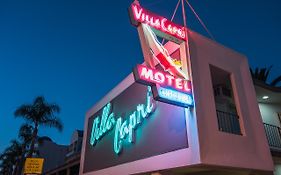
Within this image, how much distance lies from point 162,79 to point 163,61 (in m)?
1.19

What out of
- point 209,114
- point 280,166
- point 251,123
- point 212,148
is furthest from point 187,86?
point 280,166

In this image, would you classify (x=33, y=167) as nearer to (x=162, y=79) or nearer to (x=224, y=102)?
(x=162, y=79)

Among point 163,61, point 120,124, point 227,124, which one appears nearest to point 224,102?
point 227,124

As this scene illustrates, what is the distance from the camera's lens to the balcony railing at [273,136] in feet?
43.7

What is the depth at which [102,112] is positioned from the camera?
16094mm

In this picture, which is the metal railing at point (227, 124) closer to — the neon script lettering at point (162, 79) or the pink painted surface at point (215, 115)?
the pink painted surface at point (215, 115)

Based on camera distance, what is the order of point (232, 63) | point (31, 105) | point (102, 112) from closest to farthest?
point (232, 63), point (102, 112), point (31, 105)

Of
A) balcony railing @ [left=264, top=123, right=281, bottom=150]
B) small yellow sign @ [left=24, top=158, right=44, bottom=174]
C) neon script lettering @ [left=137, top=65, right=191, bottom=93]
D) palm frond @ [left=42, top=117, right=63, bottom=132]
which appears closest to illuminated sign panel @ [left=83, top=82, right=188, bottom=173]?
neon script lettering @ [left=137, top=65, right=191, bottom=93]

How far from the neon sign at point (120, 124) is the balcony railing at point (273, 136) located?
22.5ft

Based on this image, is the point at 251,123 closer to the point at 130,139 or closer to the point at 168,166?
the point at 168,166

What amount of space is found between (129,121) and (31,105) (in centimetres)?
2101

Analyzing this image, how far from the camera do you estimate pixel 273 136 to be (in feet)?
45.0

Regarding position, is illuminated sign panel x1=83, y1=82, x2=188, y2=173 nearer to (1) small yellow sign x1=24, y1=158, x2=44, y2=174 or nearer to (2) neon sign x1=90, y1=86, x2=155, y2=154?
(2) neon sign x1=90, y1=86, x2=155, y2=154

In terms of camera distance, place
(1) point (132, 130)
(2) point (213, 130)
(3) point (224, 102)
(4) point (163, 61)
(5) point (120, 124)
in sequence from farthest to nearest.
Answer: (5) point (120, 124)
(3) point (224, 102)
(1) point (132, 130)
(4) point (163, 61)
(2) point (213, 130)
